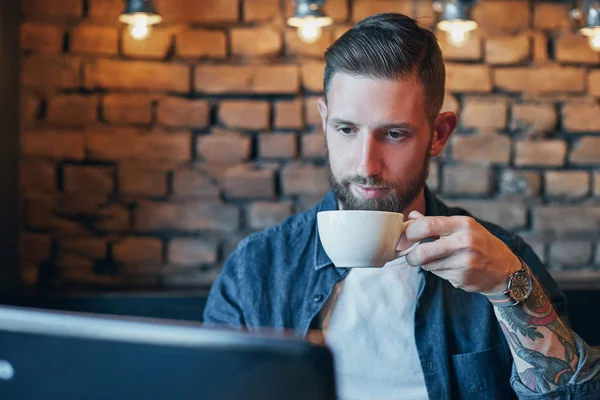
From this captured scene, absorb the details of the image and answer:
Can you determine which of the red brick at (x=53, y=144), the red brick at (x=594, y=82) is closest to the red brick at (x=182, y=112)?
the red brick at (x=53, y=144)

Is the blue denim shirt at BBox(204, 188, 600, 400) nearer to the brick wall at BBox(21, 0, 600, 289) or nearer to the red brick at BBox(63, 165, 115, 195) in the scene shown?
the brick wall at BBox(21, 0, 600, 289)

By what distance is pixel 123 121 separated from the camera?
204 centimetres

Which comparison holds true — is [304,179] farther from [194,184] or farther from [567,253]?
[567,253]

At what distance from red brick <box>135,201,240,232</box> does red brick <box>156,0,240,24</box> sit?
50 cm

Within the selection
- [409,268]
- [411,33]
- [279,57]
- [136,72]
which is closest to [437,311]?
[409,268]

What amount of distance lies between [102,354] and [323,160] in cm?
160

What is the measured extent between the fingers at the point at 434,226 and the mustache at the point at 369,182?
10.4 inches

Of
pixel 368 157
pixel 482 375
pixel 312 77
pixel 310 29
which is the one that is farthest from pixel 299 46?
pixel 482 375

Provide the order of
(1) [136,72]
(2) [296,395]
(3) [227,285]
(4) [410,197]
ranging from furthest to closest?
Answer: (1) [136,72]
(3) [227,285]
(4) [410,197]
(2) [296,395]

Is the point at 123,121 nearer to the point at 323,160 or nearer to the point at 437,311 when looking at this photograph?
the point at 323,160

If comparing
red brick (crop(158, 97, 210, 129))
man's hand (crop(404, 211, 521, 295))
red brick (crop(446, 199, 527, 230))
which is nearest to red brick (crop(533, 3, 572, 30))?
red brick (crop(446, 199, 527, 230))

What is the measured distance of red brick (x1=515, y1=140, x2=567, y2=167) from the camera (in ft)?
7.07

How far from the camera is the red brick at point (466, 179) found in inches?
84.0

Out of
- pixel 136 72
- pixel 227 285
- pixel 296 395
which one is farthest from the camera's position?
pixel 136 72
